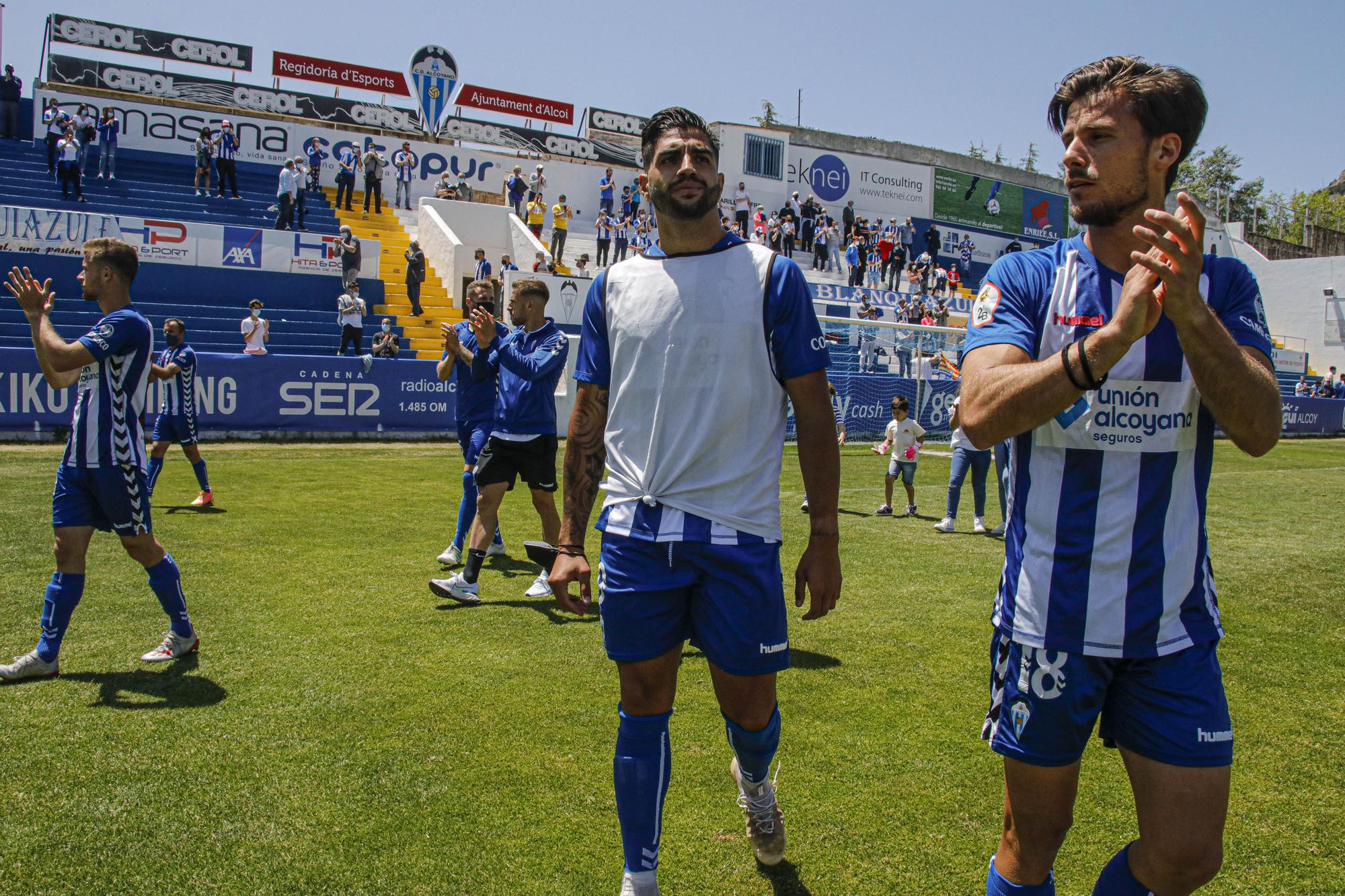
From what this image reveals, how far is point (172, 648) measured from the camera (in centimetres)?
536

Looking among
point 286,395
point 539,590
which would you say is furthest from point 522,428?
point 286,395

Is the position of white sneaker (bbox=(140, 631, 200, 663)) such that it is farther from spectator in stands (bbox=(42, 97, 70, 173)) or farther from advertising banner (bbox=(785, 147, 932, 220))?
advertising banner (bbox=(785, 147, 932, 220))

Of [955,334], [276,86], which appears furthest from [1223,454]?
[276,86]

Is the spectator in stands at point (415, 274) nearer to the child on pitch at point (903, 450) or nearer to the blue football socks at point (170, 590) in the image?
the child on pitch at point (903, 450)

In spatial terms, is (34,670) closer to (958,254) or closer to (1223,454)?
(1223,454)

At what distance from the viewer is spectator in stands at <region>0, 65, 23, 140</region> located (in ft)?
87.0

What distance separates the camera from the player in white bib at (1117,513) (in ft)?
7.13

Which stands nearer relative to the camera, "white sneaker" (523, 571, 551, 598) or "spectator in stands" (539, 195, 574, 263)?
"white sneaker" (523, 571, 551, 598)

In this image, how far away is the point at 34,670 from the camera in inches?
198

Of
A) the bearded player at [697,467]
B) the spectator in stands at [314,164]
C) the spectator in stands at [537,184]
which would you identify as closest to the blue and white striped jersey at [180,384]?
the bearded player at [697,467]

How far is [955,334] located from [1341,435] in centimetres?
1813

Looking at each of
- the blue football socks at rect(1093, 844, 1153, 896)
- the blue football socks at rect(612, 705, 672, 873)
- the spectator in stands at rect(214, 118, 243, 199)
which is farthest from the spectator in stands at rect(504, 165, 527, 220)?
the blue football socks at rect(1093, 844, 1153, 896)

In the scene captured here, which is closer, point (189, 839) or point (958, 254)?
point (189, 839)

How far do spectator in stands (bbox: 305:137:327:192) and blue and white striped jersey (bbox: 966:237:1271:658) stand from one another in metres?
29.4
